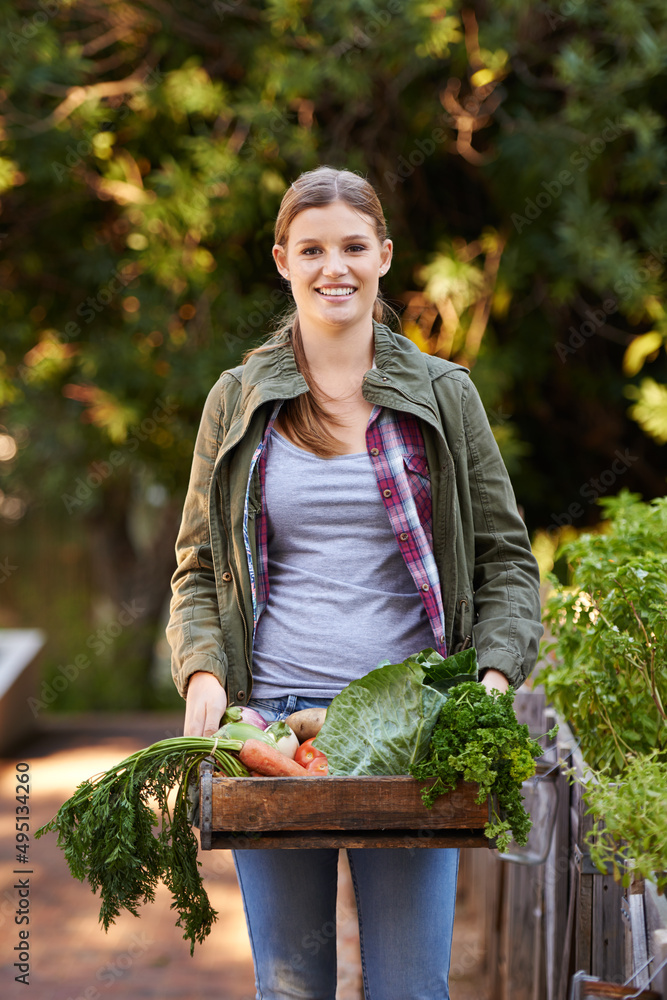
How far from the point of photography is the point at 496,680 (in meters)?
2.02

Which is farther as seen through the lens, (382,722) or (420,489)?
(420,489)

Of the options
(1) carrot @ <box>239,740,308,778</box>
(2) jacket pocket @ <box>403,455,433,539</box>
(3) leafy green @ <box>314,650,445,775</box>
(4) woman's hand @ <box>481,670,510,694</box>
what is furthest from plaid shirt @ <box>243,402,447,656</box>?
(1) carrot @ <box>239,740,308,778</box>

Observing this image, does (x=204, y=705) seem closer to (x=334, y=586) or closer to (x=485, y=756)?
(x=334, y=586)

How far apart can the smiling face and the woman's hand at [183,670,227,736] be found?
759 millimetres

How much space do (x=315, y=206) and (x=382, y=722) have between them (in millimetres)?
1029

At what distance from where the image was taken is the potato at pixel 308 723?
2.04 metres

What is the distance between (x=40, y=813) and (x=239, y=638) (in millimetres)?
5051

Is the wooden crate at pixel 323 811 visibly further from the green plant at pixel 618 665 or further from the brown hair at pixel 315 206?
the brown hair at pixel 315 206

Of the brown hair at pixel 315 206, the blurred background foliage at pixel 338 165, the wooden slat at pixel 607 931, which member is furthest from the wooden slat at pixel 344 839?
the blurred background foliage at pixel 338 165

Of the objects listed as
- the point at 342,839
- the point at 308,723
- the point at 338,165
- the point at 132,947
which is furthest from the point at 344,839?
the point at 338,165

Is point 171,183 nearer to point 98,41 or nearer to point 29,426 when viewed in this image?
point 98,41

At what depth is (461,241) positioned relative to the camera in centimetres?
653

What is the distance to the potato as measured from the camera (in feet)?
6.68

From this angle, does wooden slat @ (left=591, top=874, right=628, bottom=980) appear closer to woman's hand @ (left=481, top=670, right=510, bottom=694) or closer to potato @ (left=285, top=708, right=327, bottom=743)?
woman's hand @ (left=481, top=670, right=510, bottom=694)
